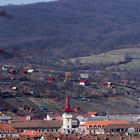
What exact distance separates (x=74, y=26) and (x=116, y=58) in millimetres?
59062

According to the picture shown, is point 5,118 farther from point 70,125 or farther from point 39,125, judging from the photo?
point 70,125

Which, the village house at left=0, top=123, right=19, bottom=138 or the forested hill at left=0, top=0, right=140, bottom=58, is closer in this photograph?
the village house at left=0, top=123, right=19, bottom=138

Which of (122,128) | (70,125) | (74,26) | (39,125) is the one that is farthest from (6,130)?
(74,26)

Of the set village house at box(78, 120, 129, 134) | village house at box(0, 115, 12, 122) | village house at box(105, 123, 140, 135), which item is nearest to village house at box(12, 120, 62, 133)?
village house at box(78, 120, 129, 134)

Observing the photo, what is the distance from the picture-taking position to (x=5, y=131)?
138 feet

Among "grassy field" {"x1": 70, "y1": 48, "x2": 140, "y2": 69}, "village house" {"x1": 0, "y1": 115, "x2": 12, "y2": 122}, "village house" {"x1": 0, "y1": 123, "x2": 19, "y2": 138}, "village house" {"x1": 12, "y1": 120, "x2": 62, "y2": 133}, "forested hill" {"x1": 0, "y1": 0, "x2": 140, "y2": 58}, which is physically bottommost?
"village house" {"x1": 0, "y1": 123, "x2": 19, "y2": 138}

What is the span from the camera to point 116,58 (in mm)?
106812

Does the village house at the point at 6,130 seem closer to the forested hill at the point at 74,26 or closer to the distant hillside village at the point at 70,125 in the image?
the distant hillside village at the point at 70,125

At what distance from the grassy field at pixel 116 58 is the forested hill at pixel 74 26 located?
12.3 ft

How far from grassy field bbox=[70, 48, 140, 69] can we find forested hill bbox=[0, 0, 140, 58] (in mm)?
3748

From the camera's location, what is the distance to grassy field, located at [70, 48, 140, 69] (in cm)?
10188

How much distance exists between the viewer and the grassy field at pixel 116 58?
334 ft

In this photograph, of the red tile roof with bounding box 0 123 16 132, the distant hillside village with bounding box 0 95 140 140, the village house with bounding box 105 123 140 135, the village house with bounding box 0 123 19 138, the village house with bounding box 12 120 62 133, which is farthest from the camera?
the village house with bounding box 12 120 62 133

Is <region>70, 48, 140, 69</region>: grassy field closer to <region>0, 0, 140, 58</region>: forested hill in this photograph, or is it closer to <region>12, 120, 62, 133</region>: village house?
<region>0, 0, 140, 58</region>: forested hill
